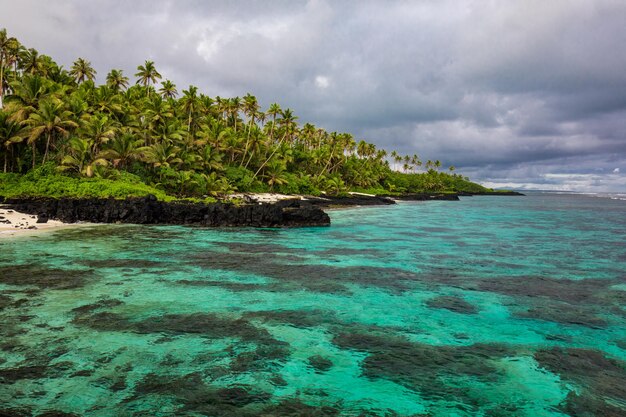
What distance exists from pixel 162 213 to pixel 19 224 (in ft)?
30.4

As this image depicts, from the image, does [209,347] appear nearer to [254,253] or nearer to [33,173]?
[254,253]

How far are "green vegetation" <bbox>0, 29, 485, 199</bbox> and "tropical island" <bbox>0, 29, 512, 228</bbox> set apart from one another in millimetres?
129

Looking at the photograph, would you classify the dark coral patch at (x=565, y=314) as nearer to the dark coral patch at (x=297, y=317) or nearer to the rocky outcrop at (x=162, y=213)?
the dark coral patch at (x=297, y=317)

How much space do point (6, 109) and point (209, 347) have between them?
46519mm

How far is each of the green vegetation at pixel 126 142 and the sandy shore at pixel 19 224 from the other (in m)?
9.48

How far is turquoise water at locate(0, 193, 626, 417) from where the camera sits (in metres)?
5.95

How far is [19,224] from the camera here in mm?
24172

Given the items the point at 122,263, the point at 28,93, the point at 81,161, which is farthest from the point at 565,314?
the point at 28,93

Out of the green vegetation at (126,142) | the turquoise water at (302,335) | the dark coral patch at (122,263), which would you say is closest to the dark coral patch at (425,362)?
the turquoise water at (302,335)

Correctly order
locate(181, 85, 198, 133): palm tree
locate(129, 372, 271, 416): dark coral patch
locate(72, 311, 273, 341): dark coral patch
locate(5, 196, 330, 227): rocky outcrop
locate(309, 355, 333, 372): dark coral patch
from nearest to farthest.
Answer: locate(129, 372, 271, 416): dark coral patch, locate(309, 355, 333, 372): dark coral patch, locate(72, 311, 273, 341): dark coral patch, locate(5, 196, 330, 227): rocky outcrop, locate(181, 85, 198, 133): palm tree

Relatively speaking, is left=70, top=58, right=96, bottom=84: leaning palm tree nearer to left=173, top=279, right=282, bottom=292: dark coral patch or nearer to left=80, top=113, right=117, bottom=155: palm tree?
left=80, top=113, right=117, bottom=155: palm tree

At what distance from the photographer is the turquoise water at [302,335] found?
595 cm

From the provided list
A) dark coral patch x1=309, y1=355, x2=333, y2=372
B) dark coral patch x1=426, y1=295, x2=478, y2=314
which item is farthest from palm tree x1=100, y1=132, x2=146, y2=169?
dark coral patch x1=309, y1=355, x2=333, y2=372

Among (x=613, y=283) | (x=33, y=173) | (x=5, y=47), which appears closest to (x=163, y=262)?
(x=613, y=283)
